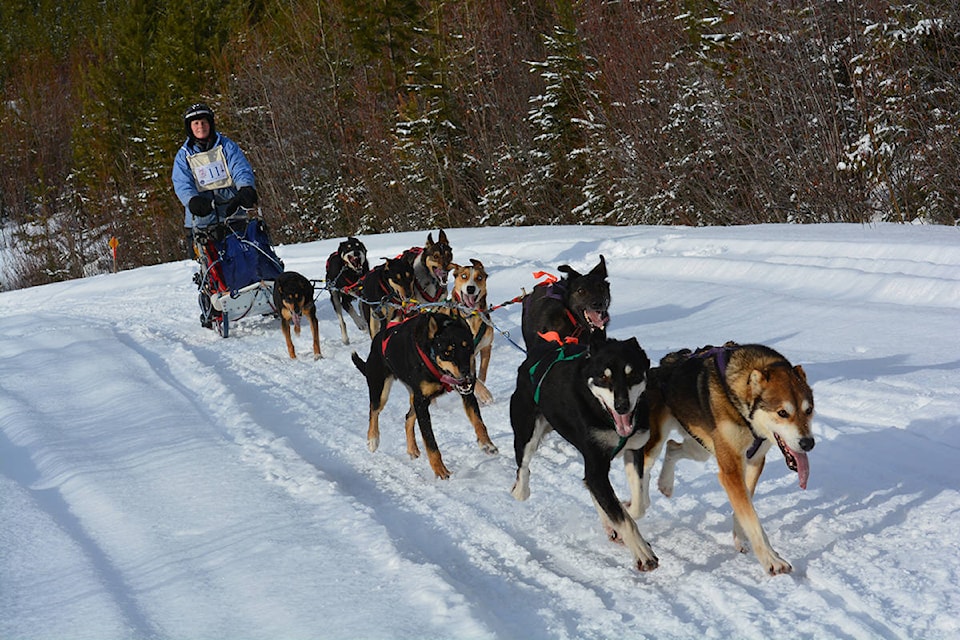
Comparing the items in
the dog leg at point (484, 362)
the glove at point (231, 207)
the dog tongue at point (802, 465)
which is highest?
the glove at point (231, 207)

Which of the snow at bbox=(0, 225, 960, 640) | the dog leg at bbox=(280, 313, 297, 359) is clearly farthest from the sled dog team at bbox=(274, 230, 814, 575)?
the dog leg at bbox=(280, 313, 297, 359)

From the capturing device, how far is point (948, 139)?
11031 millimetres

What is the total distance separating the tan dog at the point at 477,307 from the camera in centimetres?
590

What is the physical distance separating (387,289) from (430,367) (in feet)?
10.7

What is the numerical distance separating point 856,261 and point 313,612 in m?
6.99

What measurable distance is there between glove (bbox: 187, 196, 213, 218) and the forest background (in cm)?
874

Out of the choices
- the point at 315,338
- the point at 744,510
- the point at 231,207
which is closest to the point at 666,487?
the point at 744,510

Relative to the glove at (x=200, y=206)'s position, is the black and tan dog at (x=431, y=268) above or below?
below

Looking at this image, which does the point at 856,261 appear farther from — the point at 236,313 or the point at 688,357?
the point at 236,313

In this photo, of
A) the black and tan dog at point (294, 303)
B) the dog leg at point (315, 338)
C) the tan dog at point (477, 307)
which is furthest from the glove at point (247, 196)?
the tan dog at point (477, 307)

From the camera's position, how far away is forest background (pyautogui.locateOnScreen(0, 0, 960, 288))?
12.1 m

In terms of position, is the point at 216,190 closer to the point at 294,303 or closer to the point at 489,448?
the point at 294,303

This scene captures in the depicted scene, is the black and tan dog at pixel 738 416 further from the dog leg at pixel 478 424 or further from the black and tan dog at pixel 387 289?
the black and tan dog at pixel 387 289

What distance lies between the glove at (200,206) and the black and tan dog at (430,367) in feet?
14.2
